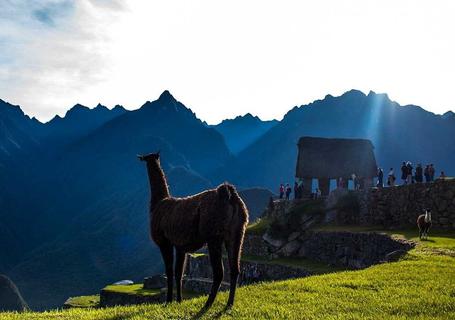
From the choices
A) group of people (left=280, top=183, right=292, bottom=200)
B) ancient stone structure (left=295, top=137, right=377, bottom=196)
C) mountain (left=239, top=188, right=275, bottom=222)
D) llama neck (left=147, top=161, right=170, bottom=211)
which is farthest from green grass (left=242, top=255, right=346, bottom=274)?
mountain (left=239, top=188, right=275, bottom=222)

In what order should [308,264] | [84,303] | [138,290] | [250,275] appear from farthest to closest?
[84,303], [138,290], [250,275], [308,264]

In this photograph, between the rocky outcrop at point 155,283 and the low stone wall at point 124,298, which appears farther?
the rocky outcrop at point 155,283

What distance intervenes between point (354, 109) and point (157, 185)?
189 metres

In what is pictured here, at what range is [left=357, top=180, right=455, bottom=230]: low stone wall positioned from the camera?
3106cm

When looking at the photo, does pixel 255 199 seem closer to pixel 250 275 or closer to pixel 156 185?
pixel 250 275

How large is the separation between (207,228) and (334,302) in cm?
321

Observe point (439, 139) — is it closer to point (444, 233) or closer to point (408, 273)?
point (444, 233)

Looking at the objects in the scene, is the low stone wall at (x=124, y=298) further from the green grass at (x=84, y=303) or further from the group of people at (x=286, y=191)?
the group of people at (x=286, y=191)

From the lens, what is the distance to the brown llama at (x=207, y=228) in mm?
10602

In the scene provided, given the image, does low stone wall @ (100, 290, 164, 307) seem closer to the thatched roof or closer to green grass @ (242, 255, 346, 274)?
green grass @ (242, 255, 346, 274)

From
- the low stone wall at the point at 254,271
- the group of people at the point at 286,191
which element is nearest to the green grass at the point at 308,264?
the low stone wall at the point at 254,271

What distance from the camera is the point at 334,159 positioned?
59.3m

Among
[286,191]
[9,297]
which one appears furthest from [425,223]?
[9,297]

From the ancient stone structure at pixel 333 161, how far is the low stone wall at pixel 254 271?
57.8 feet
